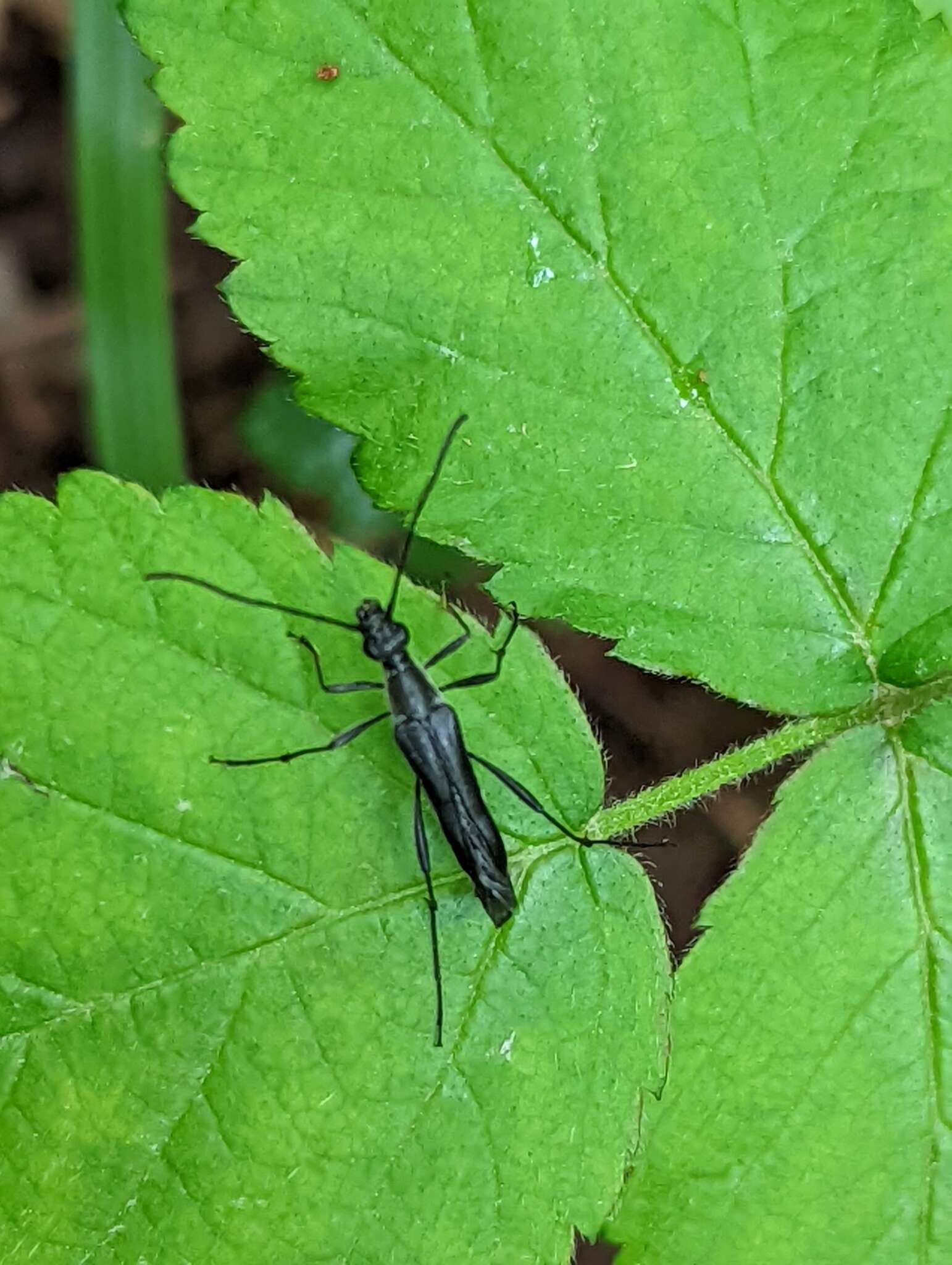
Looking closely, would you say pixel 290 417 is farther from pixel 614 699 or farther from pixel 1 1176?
pixel 1 1176

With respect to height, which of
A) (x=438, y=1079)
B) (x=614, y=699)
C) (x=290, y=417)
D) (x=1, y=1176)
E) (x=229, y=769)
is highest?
(x=290, y=417)

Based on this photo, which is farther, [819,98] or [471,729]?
[471,729]

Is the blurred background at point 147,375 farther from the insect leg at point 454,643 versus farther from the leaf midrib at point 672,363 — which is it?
the leaf midrib at point 672,363

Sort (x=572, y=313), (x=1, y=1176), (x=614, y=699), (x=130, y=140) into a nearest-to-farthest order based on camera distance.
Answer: (x=1, y=1176), (x=572, y=313), (x=130, y=140), (x=614, y=699)

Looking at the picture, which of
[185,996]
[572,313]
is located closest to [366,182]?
[572,313]

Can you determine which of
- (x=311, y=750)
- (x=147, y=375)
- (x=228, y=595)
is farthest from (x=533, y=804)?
(x=147, y=375)

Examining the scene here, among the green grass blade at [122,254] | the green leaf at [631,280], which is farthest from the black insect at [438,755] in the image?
the green grass blade at [122,254]
